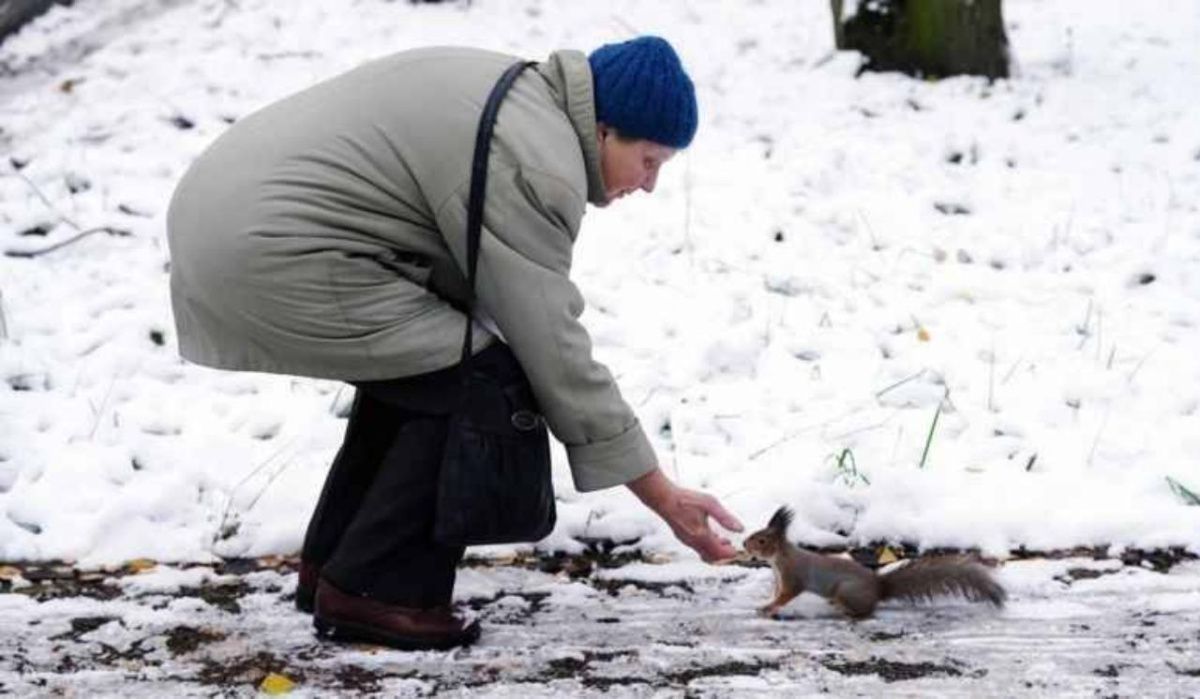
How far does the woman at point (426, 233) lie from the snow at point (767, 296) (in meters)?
0.96

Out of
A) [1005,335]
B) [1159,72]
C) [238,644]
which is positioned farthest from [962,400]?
[1159,72]

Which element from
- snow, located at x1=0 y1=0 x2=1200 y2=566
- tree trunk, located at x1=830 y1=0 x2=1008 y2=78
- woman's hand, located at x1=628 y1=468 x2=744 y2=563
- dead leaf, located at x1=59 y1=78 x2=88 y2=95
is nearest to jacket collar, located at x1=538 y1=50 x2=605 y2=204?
woman's hand, located at x1=628 y1=468 x2=744 y2=563

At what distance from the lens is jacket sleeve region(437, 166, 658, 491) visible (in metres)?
2.92

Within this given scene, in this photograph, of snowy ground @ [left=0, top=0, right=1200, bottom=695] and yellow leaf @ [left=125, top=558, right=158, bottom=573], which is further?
Result: yellow leaf @ [left=125, top=558, right=158, bottom=573]

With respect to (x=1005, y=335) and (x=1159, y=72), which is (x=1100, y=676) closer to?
(x=1005, y=335)

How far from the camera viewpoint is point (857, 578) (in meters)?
3.48

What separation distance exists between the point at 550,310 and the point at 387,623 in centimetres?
82

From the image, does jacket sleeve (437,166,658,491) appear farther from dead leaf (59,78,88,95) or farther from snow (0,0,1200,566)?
dead leaf (59,78,88,95)

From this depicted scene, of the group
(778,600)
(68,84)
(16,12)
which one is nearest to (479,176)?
(778,600)

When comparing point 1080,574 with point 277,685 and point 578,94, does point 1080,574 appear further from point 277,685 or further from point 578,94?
point 277,685

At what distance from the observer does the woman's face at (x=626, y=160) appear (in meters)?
3.06

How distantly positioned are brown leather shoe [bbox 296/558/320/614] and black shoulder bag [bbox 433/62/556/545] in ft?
1.70

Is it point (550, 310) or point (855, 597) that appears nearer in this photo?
point (550, 310)

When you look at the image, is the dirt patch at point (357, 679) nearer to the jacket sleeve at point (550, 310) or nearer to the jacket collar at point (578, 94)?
the jacket sleeve at point (550, 310)
